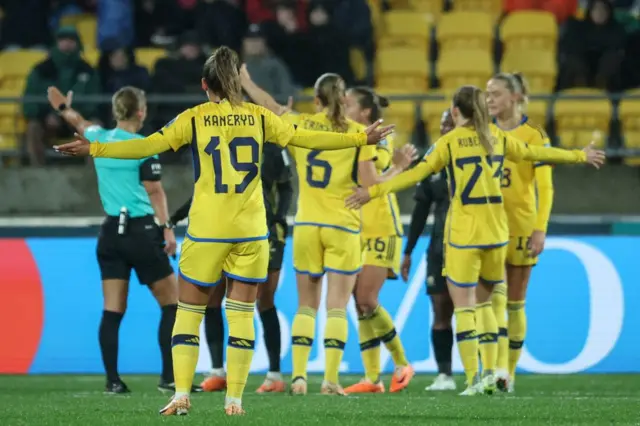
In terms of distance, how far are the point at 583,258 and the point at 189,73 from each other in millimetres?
5417

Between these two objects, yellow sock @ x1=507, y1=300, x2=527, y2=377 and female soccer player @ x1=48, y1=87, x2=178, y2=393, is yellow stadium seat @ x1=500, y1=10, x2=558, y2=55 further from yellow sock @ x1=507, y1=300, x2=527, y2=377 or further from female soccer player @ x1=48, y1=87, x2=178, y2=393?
female soccer player @ x1=48, y1=87, x2=178, y2=393

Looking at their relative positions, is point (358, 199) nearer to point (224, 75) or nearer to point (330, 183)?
point (330, 183)

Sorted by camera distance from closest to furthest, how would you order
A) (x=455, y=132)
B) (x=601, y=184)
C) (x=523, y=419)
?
(x=523, y=419) < (x=455, y=132) < (x=601, y=184)

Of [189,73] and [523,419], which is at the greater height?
[189,73]

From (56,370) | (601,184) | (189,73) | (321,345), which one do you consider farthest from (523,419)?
(189,73)

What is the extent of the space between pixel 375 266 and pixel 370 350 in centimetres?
64

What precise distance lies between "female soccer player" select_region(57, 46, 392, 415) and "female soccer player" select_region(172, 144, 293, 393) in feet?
8.16

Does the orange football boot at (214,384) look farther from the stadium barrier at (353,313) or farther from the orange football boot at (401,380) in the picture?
the stadium barrier at (353,313)

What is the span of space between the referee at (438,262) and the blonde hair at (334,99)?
1.24 metres

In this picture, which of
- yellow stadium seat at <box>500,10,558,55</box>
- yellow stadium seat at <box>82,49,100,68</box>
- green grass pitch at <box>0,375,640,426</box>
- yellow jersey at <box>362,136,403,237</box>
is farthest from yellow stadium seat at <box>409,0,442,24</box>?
green grass pitch at <box>0,375,640,426</box>

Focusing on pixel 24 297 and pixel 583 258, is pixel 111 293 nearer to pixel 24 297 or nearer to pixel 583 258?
pixel 24 297

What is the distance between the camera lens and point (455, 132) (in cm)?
910

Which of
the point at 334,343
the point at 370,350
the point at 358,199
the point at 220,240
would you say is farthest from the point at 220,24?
the point at 220,240

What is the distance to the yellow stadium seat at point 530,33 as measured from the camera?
16.9m
